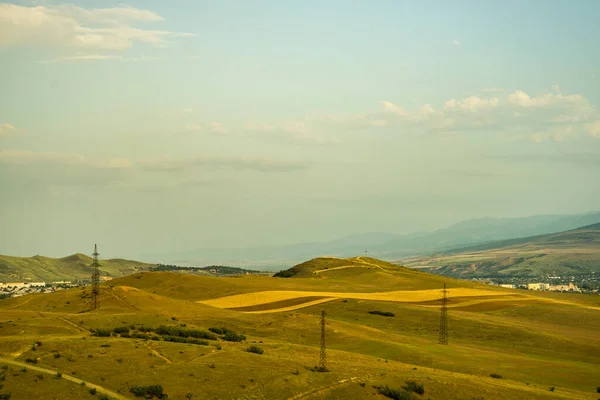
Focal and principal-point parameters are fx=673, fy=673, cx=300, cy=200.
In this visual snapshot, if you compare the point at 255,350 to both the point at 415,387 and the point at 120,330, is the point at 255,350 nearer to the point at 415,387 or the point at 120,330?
the point at 120,330

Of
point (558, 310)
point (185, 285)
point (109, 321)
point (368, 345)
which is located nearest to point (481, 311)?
point (558, 310)

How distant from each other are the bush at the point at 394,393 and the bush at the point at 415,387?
4.02 ft

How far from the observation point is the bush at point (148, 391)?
187ft

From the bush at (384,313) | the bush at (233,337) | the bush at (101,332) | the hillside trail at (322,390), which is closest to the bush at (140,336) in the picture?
the bush at (101,332)

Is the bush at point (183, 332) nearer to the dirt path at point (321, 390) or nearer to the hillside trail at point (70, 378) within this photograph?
the hillside trail at point (70, 378)

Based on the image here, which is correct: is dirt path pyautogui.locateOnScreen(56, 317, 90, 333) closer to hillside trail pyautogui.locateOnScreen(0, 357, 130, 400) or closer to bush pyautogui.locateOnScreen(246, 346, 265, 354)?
hillside trail pyautogui.locateOnScreen(0, 357, 130, 400)

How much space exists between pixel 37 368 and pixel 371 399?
1190 inches

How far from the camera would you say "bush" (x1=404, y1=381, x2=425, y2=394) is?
62.6 m

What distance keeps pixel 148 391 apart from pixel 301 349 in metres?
28.9

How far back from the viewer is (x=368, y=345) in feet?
304

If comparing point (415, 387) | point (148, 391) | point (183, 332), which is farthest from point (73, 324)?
point (415, 387)

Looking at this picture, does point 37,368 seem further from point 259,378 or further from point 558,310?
point 558,310

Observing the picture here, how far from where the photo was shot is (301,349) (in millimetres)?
83000

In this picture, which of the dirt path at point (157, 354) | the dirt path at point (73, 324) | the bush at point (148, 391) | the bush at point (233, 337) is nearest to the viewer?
the bush at point (148, 391)
